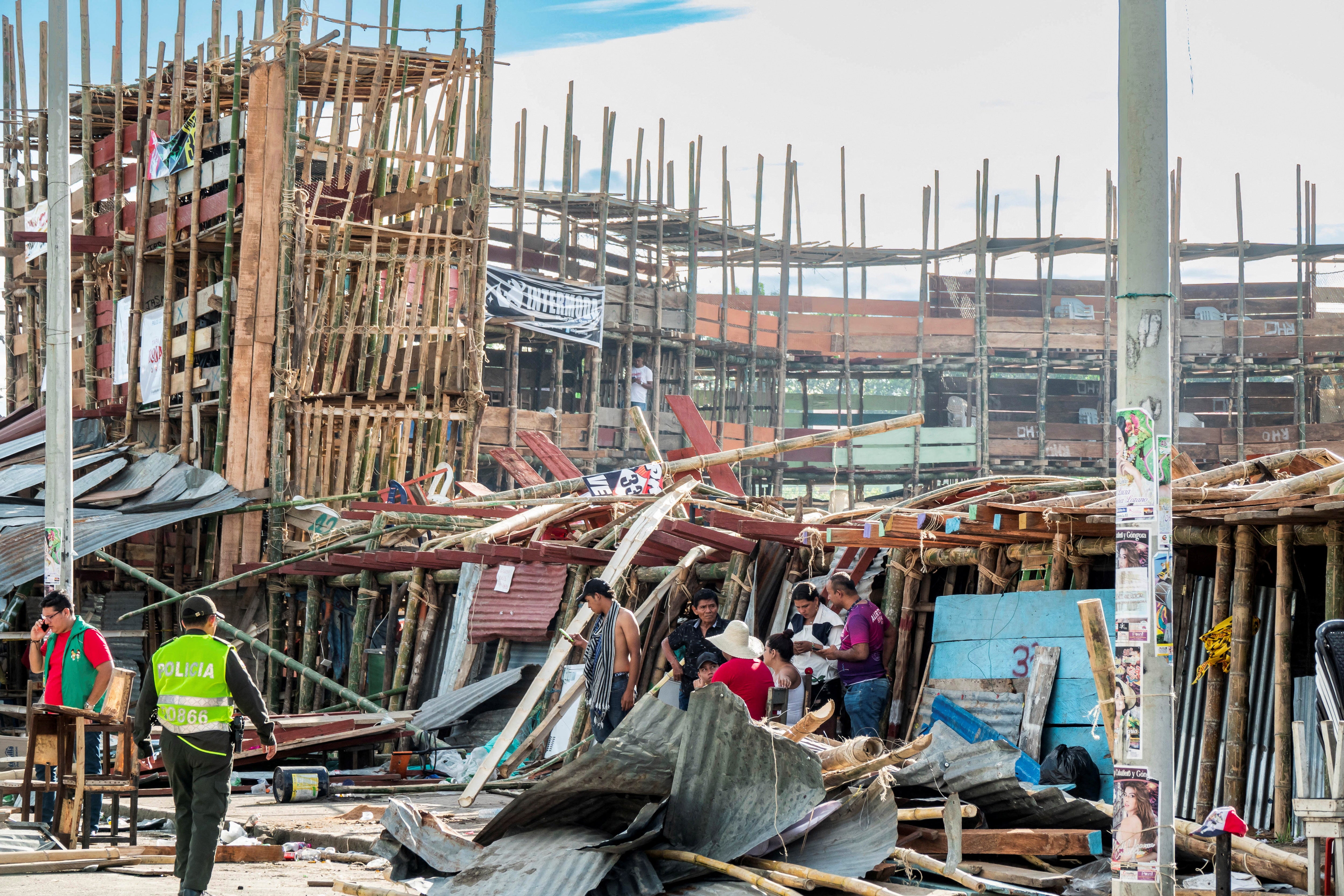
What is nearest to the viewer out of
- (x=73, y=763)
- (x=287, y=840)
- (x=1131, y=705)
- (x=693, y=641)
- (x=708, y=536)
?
(x=1131, y=705)

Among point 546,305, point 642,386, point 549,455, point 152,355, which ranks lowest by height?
point 549,455

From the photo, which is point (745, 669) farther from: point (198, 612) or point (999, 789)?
point (198, 612)

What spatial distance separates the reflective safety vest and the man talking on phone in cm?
209

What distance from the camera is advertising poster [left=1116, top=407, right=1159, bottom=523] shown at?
6.77 metres

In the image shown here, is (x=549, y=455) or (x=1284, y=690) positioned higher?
(x=549, y=455)

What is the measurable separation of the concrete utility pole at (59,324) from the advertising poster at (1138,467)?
992cm

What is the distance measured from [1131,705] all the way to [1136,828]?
1.66 ft

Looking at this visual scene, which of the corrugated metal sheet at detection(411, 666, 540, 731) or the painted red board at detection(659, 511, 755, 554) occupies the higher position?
the painted red board at detection(659, 511, 755, 554)

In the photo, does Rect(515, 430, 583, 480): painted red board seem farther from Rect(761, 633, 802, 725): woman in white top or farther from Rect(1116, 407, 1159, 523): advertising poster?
Rect(1116, 407, 1159, 523): advertising poster

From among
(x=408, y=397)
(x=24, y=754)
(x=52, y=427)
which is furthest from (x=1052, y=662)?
(x=408, y=397)

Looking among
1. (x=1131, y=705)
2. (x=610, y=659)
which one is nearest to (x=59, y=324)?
(x=610, y=659)

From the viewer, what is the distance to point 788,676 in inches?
457

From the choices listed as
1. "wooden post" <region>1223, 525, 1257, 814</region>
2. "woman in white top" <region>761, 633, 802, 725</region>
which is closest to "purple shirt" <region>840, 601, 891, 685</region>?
"woman in white top" <region>761, 633, 802, 725</region>

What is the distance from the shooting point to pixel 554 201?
121 feet
